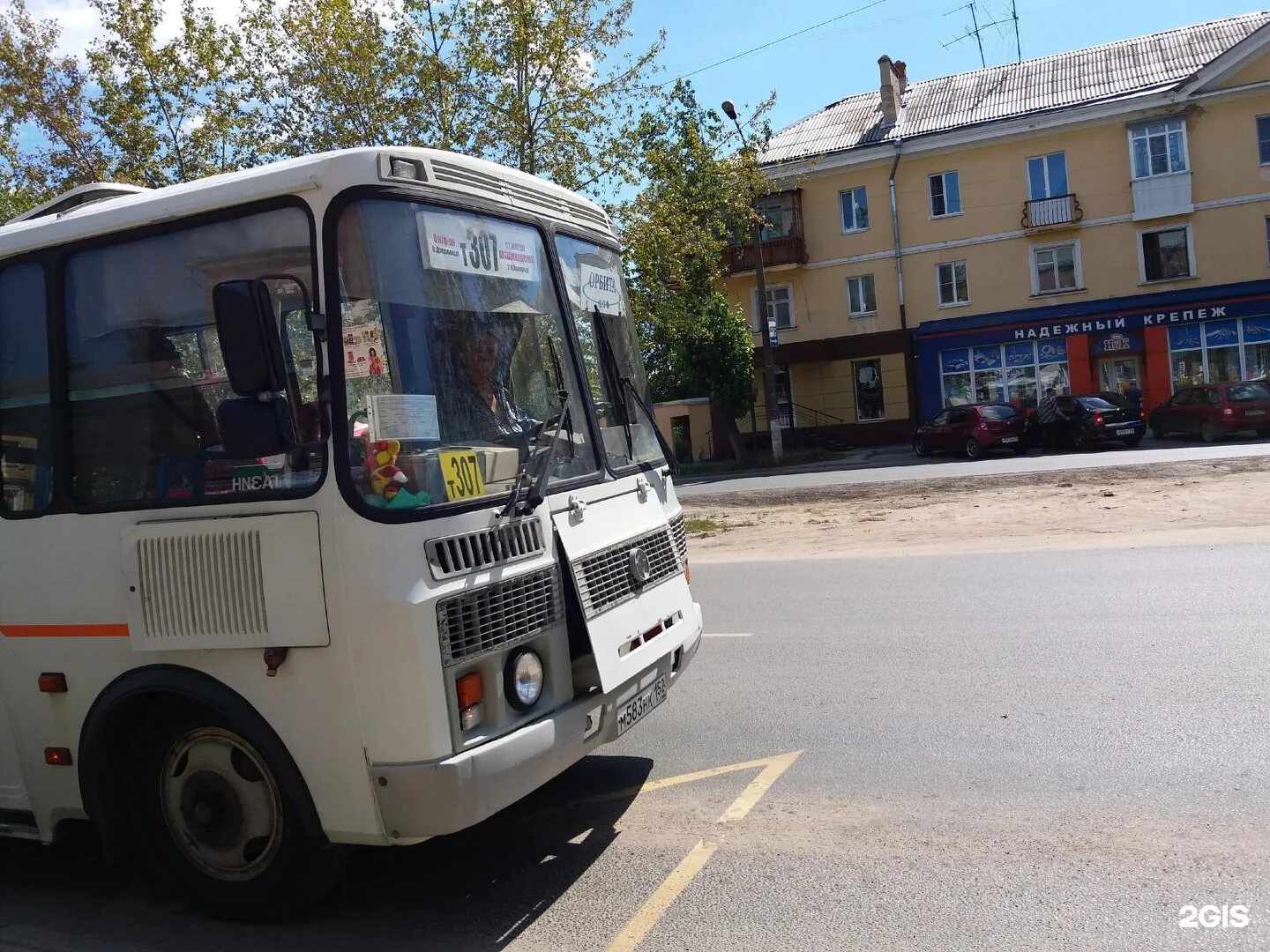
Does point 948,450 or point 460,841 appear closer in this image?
point 460,841

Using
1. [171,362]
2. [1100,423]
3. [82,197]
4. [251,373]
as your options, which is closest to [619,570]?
[251,373]

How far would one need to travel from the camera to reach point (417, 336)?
3.93 meters

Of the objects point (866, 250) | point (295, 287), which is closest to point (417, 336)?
point (295, 287)

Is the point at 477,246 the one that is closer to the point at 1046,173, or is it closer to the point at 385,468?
the point at 385,468

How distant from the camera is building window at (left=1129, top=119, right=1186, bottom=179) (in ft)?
109

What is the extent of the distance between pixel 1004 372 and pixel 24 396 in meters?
34.8

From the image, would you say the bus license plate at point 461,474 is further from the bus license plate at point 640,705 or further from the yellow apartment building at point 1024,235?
the yellow apartment building at point 1024,235

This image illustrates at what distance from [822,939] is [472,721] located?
141cm

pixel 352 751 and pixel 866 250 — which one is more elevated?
pixel 866 250

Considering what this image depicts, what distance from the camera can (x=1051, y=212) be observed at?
1372 inches

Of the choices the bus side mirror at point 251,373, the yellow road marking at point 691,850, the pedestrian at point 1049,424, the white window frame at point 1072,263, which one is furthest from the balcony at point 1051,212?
the bus side mirror at point 251,373

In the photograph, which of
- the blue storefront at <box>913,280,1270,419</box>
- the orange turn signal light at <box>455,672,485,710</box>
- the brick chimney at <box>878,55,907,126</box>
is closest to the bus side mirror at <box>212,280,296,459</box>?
the orange turn signal light at <box>455,672,485,710</box>

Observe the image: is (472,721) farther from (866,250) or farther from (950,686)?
(866,250)

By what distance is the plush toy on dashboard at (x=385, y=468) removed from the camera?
3.76 meters
